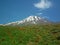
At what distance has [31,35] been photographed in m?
27.1

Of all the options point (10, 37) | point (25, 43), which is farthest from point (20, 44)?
point (10, 37)

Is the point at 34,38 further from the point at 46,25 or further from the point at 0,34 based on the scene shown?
the point at 46,25

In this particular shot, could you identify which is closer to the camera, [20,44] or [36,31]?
[20,44]

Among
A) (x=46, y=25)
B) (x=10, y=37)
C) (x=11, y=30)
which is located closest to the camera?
(x=10, y=37)

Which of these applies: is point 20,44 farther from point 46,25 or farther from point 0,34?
point 46,25

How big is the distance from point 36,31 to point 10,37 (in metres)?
4.74

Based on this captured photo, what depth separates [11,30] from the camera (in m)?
28.4

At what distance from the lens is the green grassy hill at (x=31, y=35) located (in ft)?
81.1

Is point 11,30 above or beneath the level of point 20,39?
above

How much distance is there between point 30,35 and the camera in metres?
27.0

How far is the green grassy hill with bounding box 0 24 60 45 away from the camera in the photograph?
24.7 m

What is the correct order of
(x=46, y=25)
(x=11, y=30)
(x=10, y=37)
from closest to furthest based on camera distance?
(x=10, y=37) → (x=11, y=30) → (x=46, y=25)

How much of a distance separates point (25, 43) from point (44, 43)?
249cm

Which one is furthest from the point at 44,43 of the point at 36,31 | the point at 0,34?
the point at 0,34
